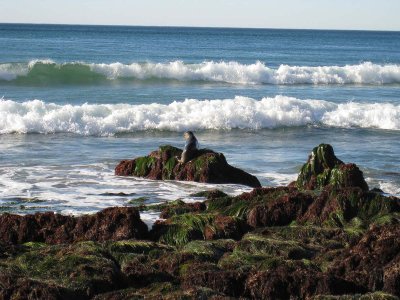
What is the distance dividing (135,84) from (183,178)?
24.6 meters

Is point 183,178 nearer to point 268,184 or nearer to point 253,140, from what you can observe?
point 268,184

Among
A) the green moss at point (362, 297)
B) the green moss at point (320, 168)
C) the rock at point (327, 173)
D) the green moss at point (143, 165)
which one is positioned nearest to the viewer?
the green moss at point (362, 297)

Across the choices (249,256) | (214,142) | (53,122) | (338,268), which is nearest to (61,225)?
(249,256)

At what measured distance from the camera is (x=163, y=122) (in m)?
27.6

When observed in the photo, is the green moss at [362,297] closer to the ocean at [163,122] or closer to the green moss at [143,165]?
the ocean at [163,122]

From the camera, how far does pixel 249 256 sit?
9109mm

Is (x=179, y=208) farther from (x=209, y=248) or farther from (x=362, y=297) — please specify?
(x=362, y=297)

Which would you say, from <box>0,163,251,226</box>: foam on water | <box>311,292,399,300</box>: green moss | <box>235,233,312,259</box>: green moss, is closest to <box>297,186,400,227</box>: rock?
<box>235,233,312,259</box>: green moss

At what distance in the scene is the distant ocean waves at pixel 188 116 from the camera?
85.9 feet

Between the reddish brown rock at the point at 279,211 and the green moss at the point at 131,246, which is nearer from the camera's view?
the green moss at the point at 131,246

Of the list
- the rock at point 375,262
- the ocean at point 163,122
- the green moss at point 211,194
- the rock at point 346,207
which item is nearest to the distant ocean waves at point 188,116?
the ocean at point 163,122

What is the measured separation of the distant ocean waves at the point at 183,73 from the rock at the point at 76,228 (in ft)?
94.8

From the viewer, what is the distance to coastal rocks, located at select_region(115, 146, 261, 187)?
16844 millimetres

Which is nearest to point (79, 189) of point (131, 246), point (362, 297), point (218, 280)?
point (131, 246)
